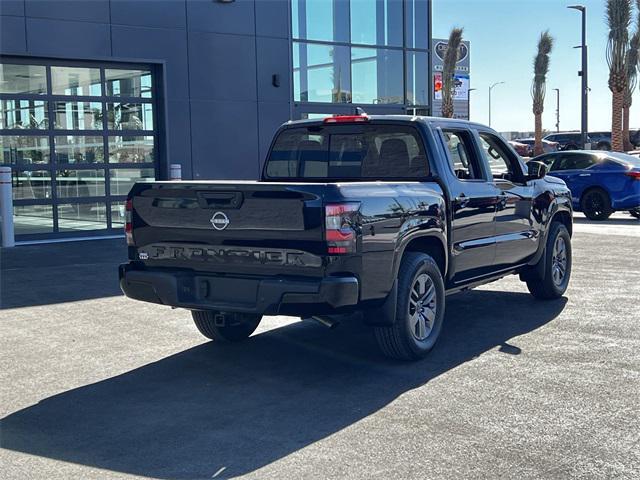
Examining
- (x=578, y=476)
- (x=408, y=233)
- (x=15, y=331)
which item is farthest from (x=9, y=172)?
(x=578, y=476)

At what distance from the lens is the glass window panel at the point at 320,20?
757 inches

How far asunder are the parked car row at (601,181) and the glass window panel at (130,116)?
9.03m

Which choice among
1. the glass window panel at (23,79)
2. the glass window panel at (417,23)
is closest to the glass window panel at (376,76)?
the glass window panel at (417,23)

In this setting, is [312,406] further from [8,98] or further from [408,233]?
[8,98]

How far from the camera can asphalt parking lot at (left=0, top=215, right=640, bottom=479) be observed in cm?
433

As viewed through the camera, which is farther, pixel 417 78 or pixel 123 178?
pixel 417 78

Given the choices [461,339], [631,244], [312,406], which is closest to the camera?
[312,406]

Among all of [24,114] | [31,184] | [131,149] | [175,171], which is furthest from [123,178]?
→ [24,114]

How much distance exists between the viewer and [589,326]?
753cm

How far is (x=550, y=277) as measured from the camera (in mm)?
8688

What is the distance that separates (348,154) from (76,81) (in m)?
10.2

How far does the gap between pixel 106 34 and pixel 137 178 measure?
2.92 metres

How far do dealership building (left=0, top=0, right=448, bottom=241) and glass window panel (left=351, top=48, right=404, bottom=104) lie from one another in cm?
4

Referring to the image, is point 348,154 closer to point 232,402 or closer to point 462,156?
point 462,156
